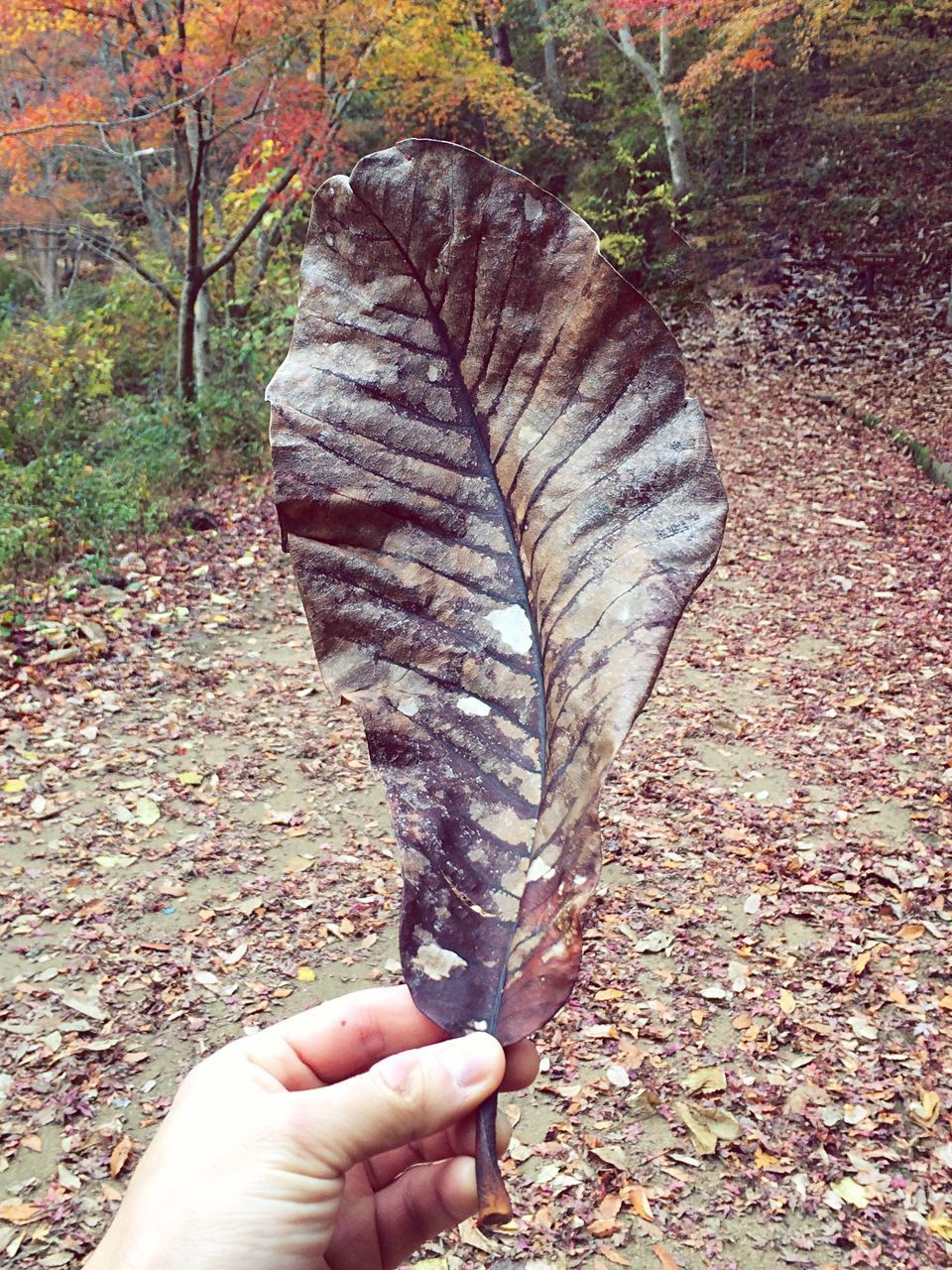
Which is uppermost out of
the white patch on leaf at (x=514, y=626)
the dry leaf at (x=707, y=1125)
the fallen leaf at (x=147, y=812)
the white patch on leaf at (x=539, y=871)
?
the white patch on leaf at (x=514, y=626)

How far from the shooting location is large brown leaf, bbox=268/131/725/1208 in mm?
536

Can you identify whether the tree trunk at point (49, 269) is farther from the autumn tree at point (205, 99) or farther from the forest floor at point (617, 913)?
the forest floor at point (617, 913)

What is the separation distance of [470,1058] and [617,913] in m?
2.71

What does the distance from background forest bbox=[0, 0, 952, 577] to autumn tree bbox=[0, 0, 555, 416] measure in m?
0.03

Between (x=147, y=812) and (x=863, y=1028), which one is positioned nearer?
(x=863, y=1028)

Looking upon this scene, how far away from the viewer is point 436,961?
543mm

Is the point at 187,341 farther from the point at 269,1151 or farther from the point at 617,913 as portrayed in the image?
the point at 269,1151

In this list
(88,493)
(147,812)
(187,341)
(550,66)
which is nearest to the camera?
(147,812)

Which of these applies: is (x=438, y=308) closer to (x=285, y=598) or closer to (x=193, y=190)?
(x=285, y=598)

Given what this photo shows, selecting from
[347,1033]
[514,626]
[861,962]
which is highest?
[514,626]

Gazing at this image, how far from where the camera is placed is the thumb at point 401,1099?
1.88 ft

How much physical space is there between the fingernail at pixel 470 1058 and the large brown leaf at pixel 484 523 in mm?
16

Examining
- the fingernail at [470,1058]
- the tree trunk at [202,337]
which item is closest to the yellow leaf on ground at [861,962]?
the fingernail at [470,1058]

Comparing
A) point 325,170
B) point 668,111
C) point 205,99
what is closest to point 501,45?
point 668,111
